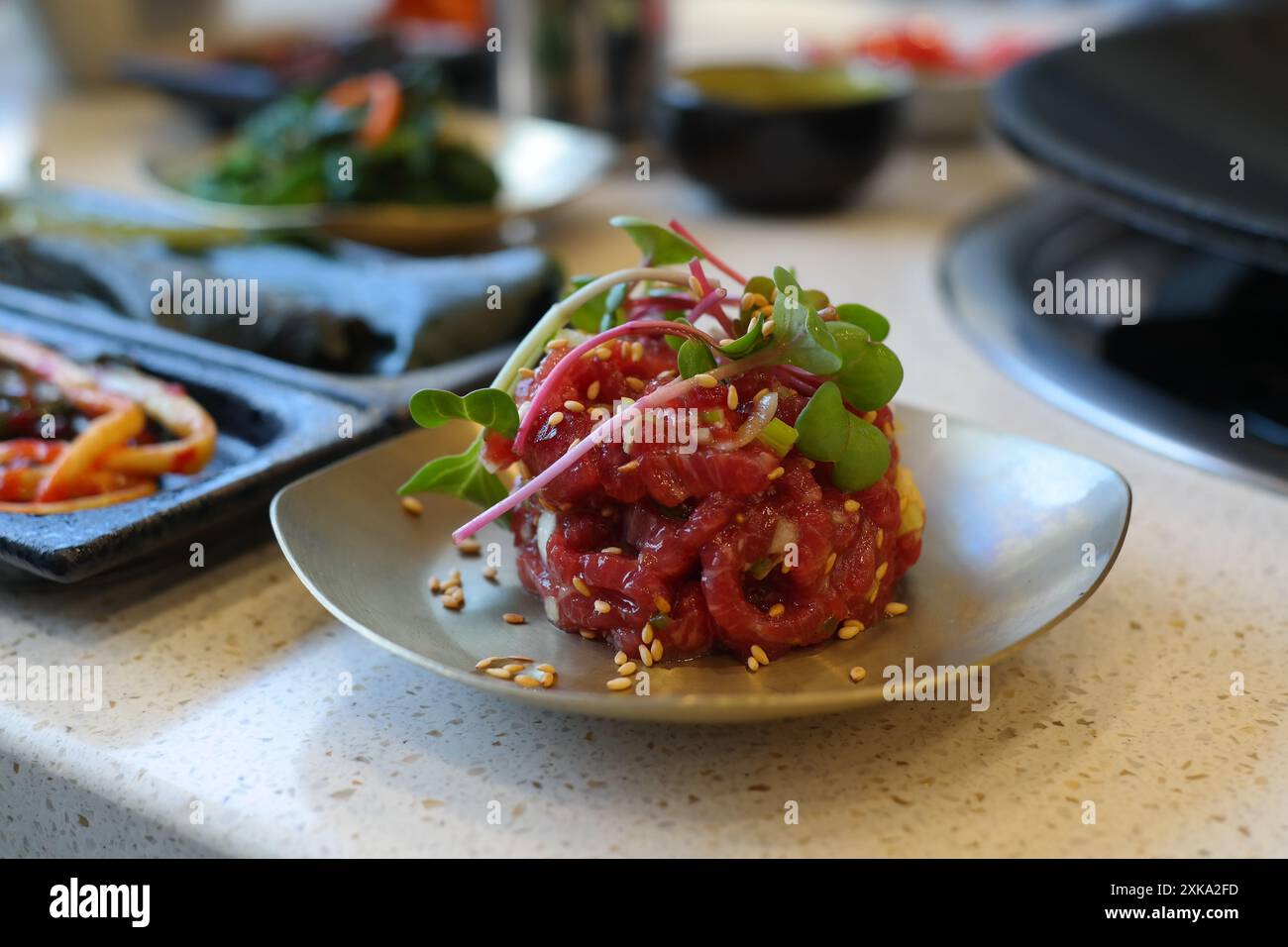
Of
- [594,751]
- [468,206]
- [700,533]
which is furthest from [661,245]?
[468,206]

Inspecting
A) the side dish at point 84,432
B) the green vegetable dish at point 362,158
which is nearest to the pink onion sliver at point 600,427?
the side dish at point 84,432

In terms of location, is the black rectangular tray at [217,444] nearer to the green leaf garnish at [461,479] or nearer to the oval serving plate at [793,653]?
the oval serving plate at [793,653]

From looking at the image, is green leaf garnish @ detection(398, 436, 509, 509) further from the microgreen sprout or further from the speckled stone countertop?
the speckled stone countertop

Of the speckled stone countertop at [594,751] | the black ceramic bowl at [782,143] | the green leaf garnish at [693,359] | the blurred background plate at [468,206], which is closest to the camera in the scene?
the speckled stone countertop at [594,751]

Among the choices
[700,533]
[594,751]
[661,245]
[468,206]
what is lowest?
[594,751]

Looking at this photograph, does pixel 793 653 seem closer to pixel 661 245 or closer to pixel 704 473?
pixel 704 473

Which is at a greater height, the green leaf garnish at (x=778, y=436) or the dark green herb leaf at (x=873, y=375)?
the dark green herb leaf at (x=873, y=375)

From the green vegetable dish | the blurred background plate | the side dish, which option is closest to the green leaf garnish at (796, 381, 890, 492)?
the side dish
